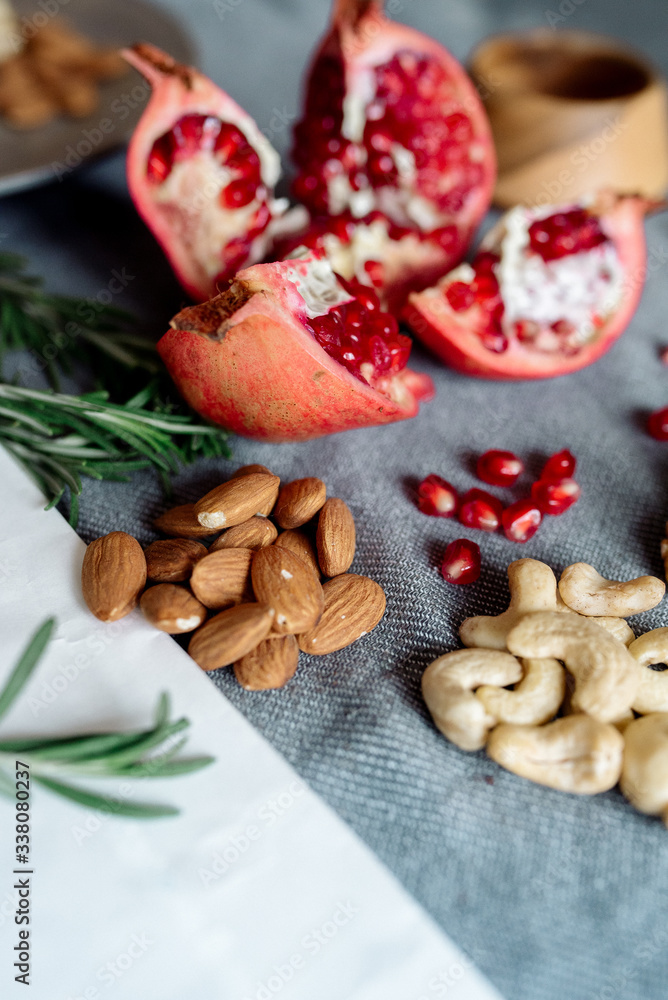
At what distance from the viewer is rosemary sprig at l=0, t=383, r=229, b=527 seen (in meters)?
0.69

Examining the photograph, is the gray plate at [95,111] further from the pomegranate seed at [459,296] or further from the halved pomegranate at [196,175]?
the pomegranate seed at [459,296]

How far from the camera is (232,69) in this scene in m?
1.40

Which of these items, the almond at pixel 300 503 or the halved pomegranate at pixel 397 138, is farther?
the halved pomegranate at pixel 397 138

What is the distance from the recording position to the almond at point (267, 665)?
0.57 meters

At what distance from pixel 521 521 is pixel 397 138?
50 centimetres

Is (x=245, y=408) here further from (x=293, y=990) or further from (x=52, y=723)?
(x=293, y=990)

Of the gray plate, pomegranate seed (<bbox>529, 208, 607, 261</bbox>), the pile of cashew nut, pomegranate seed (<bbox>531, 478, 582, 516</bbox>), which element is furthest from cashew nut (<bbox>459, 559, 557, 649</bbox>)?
the gray plate

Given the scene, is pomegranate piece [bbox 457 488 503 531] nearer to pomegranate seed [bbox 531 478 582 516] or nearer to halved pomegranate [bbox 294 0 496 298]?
pomegranate seed [bbox 531 478 582 516]

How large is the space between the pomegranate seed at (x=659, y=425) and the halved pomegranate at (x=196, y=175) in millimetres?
461

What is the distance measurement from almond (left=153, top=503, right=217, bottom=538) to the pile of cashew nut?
0.22 meters

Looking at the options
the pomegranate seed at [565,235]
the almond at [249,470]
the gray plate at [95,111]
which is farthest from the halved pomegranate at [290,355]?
the gray plate at [95,111]

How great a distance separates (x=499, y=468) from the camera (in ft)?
2.49

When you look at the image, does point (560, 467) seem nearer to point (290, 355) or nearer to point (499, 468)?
point (499, 468)

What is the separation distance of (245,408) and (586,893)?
448 mm
